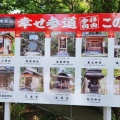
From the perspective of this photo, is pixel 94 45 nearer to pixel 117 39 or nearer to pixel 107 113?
pixel 117 39

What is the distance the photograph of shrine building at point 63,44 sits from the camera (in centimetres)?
380

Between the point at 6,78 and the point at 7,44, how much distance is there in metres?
0.47

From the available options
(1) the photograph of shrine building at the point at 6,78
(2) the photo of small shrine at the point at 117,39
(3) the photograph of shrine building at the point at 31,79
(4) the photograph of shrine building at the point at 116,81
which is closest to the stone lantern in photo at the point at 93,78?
(4) the photograph of shrine building at the point at 116,81

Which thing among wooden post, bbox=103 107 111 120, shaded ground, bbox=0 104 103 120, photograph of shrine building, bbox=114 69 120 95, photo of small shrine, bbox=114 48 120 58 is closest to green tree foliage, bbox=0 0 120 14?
shaded ground, bbox=0 104 103 120

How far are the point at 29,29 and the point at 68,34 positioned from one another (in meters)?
0.54

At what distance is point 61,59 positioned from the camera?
3.81m

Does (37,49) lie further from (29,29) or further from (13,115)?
(13,115)

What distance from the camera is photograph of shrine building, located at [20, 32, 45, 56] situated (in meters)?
3.86

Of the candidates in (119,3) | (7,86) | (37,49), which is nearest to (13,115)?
(7,86)

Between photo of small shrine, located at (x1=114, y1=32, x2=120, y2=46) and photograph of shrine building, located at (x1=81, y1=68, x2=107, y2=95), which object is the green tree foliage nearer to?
photo of small shrine, located at (x1=114, y1=32, x2=120, y2=46)

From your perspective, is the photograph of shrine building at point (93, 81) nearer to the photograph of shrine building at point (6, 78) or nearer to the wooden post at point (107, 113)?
the wooden post at point (107, 113)

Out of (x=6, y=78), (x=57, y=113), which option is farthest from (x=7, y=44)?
(x=57, y=113)

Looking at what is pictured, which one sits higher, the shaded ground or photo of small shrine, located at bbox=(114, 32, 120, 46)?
Answer: photo of small shrine, located at bbox=(114, 32, 120, 46)

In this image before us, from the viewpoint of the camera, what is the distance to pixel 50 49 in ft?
12.6
